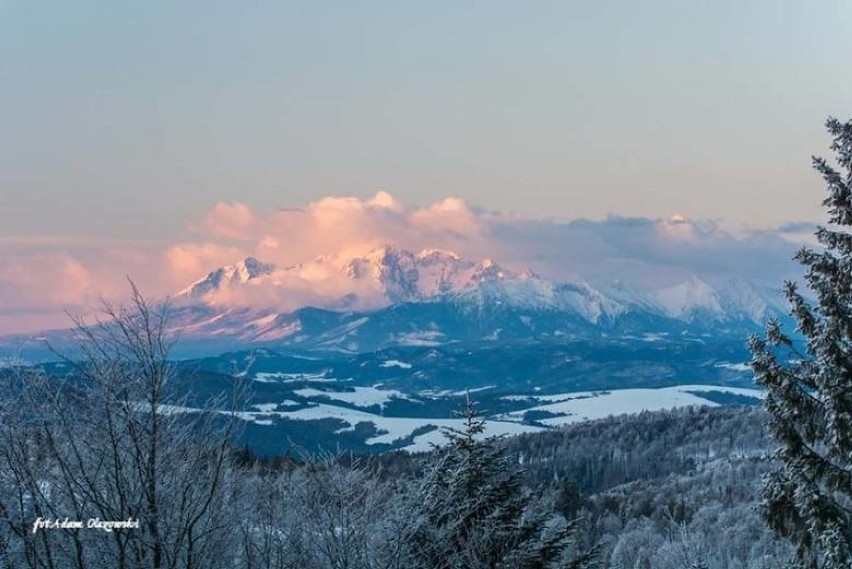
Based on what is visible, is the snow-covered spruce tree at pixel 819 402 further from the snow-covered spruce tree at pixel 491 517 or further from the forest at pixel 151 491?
the snow-covered spruce tree at pixel 491 517

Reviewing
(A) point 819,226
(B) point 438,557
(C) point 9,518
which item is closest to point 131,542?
(C) point 9,518

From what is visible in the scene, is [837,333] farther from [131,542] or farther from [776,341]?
[131,542]

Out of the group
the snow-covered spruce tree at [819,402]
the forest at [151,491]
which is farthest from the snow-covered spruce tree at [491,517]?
the snow-covered spruce tree at [819,402]

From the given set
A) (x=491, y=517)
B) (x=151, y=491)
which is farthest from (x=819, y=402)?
(x=151, y=491)

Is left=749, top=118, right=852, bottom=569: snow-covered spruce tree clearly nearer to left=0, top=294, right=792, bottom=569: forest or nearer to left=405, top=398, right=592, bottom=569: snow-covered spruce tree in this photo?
left=0, top=294, right=792, bottom=569: forest

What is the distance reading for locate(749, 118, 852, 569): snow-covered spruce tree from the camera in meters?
14.3

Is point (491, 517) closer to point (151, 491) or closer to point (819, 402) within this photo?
point (819, 402)

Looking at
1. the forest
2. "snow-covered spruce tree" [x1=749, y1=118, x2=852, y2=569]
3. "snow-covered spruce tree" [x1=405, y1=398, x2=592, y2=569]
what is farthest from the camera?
"snow-covered spruce tree" [x1=405, y1=398, x2=592, y2=569]

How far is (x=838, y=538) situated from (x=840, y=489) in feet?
2.81

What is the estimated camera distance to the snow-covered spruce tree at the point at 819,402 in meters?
14.3

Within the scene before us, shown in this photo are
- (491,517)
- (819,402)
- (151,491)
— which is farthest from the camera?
(491,517)

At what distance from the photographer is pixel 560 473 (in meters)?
175

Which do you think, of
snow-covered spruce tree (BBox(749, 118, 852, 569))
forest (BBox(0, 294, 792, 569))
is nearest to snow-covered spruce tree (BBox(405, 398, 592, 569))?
forest (BBox(0, 294, 792, 569))

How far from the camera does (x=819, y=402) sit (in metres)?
14.8
